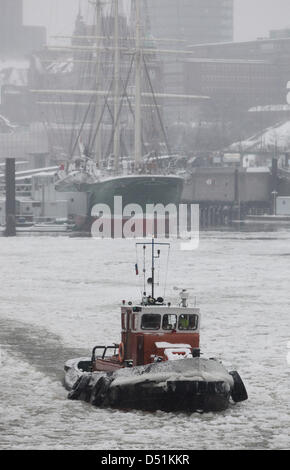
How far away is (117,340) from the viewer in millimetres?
37969

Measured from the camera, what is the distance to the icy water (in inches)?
1025

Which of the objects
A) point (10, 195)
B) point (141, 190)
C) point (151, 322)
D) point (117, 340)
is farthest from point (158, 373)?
point (141, 190)

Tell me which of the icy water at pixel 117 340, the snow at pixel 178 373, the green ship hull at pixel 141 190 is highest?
the green ship hull at pixel 141 190

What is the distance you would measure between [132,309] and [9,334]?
12194 millimetres

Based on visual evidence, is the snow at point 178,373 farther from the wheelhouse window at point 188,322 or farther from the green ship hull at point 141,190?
the green ship hull at point 141,190

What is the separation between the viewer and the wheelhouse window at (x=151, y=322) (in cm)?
2930

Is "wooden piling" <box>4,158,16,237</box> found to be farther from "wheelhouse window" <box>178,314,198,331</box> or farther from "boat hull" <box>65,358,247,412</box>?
"boat hull" <box>65,358,247,412</box>

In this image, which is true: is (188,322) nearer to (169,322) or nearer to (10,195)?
(169,322)

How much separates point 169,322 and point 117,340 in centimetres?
878

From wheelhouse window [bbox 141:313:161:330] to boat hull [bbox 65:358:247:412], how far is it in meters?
1.54

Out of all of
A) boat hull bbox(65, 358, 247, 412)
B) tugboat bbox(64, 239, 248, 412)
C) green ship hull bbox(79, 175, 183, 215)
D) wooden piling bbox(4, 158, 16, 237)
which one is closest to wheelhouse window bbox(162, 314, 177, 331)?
tugboat bbox(64, 239, 248, 412)

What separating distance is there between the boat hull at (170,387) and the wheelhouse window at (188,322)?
154 centimetres

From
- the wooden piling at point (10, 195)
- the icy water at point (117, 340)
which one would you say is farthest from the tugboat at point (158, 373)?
the wooden piling at point (10, 195)
